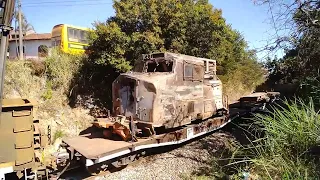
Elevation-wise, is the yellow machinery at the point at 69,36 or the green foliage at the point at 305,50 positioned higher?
the yellow machinery at the point at 69,36

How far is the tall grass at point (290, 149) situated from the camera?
4.26m

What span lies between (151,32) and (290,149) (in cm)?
772

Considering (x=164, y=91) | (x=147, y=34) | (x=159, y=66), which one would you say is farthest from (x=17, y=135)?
(x=147, y=34)

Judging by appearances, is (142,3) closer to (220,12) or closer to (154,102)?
(220,12)

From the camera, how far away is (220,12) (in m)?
14.6

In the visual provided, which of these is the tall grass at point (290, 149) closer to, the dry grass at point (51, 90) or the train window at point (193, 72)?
the train window at point (193, 72)

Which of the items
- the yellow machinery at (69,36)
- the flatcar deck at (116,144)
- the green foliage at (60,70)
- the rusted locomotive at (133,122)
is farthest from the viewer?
the yellow machinery at (69,36)

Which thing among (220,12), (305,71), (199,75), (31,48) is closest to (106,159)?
(199,75)

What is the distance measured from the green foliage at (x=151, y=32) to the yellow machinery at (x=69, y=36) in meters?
5.52

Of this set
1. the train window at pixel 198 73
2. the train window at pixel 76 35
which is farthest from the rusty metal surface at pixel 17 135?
the train window at pixel 76 35

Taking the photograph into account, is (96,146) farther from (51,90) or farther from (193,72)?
(51,90)

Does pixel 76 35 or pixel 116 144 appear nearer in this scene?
pixel 116 144

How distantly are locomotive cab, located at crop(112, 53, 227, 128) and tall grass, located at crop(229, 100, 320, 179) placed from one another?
292 cm

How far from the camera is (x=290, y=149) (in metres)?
4.87
